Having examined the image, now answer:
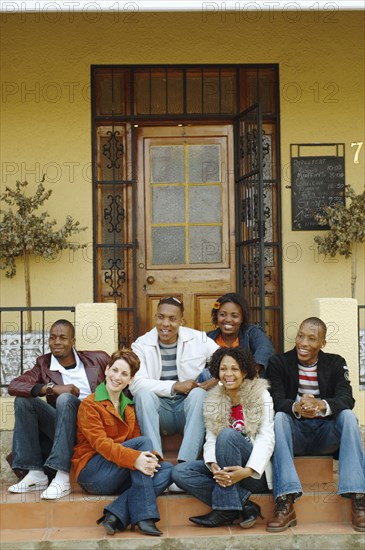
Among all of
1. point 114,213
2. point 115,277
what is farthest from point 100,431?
point 114,213

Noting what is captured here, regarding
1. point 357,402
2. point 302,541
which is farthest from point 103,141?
point 302,541

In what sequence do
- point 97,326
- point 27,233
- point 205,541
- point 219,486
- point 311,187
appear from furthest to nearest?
point 311,187, point 27,233, point 97,326, point 219,486, point 205,541

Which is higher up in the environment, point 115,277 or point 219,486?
point 115,277

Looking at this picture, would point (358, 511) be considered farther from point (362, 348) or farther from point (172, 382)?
point (362, 348)

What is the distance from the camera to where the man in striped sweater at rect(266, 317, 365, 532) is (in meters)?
5.63

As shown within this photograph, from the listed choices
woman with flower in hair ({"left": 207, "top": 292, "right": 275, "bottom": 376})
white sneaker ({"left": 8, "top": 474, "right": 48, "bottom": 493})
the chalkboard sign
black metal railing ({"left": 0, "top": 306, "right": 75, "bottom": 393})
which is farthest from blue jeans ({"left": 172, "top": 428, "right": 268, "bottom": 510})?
the chalkboard sign

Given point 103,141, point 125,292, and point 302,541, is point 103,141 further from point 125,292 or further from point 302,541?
point 302,541

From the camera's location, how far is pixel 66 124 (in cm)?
862

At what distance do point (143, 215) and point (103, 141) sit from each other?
0.80 meters

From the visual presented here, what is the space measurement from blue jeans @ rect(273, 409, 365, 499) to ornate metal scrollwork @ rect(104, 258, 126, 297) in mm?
3009

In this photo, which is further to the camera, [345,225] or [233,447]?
[345,225]

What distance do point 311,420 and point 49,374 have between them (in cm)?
182

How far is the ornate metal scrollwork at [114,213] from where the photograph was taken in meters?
8.67

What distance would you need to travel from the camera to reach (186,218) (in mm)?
8750
